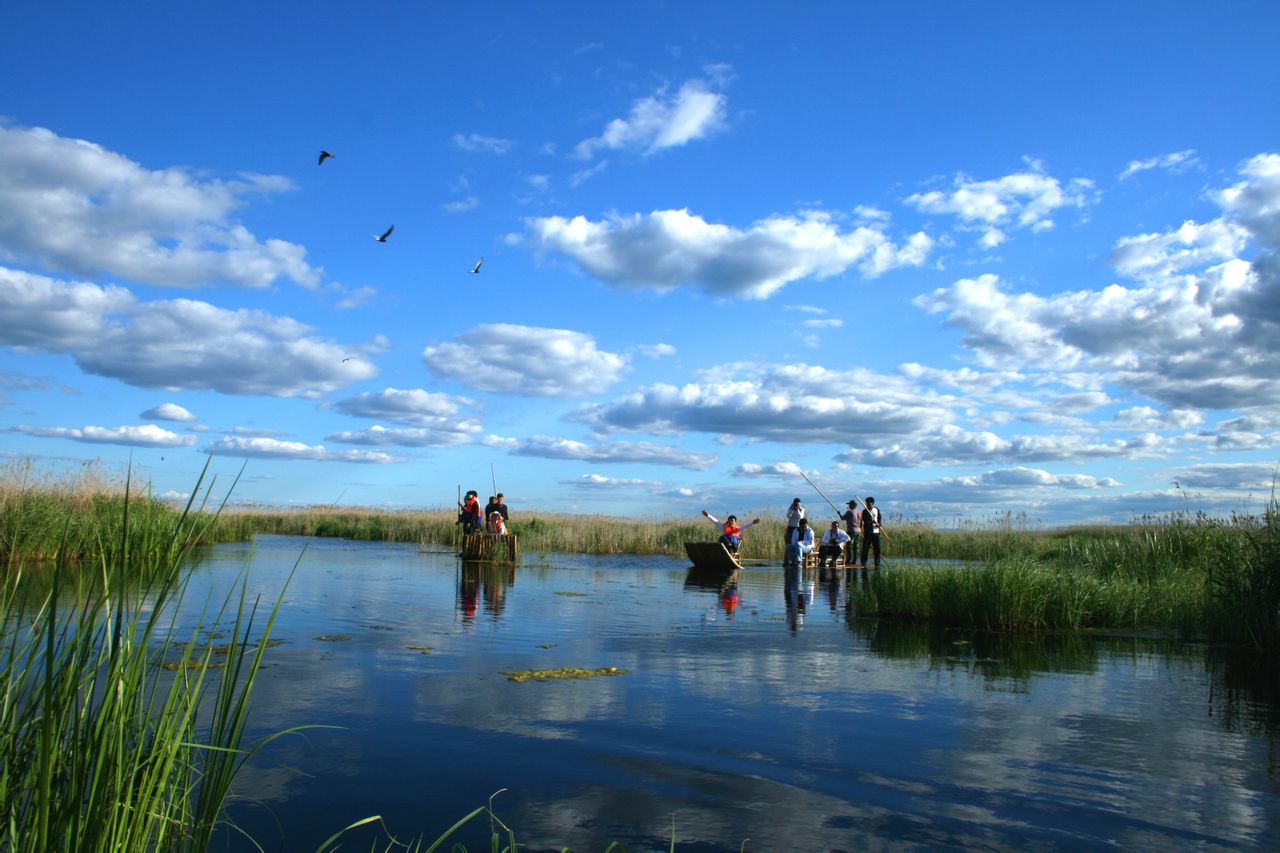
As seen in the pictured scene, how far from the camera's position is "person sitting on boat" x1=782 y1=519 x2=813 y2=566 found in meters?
25.6

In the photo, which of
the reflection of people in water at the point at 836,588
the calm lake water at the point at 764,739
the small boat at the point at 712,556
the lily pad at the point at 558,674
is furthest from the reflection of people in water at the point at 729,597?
the lily pad at the point at 558,674

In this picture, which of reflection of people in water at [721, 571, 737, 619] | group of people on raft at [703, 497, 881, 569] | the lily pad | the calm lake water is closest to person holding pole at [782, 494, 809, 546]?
group of people on raft at [703, 497, 881, 569]

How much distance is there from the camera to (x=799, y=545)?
84.0 feet

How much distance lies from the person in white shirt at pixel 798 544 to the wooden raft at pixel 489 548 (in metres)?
7.75

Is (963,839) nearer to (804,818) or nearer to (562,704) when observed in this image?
(804,818)

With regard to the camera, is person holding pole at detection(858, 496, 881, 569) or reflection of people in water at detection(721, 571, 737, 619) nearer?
reflection of people in water at detection(721, 571, 737, 619)

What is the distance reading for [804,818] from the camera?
457 cm

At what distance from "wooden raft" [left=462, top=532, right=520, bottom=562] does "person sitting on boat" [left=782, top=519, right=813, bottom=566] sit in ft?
25.4

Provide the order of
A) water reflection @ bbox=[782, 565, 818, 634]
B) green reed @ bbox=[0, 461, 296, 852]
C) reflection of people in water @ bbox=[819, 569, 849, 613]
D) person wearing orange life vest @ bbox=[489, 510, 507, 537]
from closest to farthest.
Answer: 1. green reed @ bbox=[0, 461, 296, 852]
2. water reflection @ bbox=[782, 565, 818, 634]
3. reflection of people in water @ bbox=[819, 569, 849, 613]
4. person wearing orange life vest @ bbox=[489, 510, 507, 537]

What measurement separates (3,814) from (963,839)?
390 centimetres

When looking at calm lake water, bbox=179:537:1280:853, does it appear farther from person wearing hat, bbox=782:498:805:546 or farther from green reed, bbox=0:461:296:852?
person wearing hat, bbox=782:498:805:546

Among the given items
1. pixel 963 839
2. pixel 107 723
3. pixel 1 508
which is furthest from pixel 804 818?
pixel 1 508

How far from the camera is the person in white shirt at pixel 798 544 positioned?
25641 mm

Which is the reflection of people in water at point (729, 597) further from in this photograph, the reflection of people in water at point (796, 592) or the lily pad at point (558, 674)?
the lily pad at point (558, 674)
